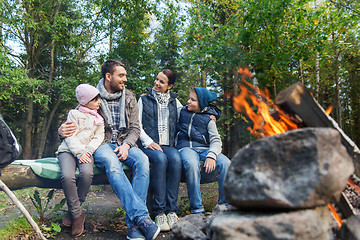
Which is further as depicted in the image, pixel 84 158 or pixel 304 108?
pixel 84 158

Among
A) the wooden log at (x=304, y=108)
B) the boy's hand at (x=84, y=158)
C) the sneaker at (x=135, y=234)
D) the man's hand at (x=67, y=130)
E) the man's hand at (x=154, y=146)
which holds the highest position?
the wooden log at (x=304, y=108)

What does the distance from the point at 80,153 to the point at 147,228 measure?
1172mm

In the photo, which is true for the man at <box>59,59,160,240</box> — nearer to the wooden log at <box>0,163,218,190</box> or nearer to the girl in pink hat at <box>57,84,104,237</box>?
the girl in pink hat at <box>57,84,104,237</box>

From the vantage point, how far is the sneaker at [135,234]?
111 inches

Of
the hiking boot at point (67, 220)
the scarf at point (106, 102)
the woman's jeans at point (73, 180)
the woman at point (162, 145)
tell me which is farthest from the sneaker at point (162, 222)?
the scarf at point (106, 102)

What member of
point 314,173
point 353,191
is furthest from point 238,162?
point 353,191

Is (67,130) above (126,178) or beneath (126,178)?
above

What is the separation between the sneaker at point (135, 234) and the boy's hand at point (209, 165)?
1166mm

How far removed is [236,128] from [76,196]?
9.49 m

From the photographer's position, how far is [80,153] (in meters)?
3.23

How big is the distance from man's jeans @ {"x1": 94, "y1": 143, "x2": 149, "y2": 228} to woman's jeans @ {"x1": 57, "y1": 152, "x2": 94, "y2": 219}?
0.62 ft

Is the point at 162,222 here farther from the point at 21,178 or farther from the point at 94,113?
the point at 21,178

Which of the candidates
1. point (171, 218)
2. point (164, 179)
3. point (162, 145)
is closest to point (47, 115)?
point (162, 145)

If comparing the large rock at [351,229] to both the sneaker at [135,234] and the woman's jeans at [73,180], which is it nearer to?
the sneaker at [135,234]
